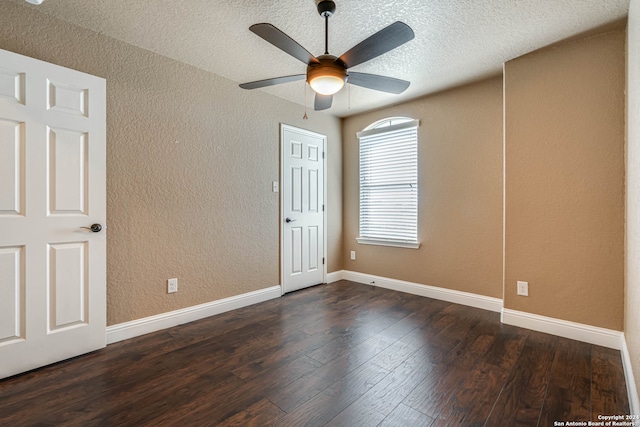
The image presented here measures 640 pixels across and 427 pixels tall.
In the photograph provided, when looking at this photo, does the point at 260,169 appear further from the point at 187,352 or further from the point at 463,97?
the point at 463,97

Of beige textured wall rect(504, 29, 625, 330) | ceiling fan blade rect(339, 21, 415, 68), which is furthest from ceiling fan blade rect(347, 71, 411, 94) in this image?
beige textured wall rect(504, 29, 625, 330)

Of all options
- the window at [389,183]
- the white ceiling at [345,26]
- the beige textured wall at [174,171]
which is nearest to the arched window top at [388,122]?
the window at [389,183]

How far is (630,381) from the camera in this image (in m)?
1.77

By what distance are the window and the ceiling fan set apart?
5.79 feet

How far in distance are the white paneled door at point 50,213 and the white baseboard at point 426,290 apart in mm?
3031

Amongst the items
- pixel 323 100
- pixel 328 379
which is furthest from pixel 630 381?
pixel 323 100

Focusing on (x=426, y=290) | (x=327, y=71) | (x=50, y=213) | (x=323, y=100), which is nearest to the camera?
(x=327, y=71)

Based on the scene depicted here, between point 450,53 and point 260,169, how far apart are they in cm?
225

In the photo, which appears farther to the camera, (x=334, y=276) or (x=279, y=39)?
(x=334, y=276)

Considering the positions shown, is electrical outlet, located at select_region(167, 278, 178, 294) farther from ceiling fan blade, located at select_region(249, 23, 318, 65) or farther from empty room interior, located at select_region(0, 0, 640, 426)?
ceiling fan blade, located at select_region(249, 23, 318, 65)

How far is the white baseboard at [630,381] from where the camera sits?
1.53 m

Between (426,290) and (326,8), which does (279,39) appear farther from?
(426,290)

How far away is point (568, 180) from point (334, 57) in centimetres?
220

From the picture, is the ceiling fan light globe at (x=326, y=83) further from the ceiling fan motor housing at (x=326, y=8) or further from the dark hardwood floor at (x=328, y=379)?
the dark hardwood floor at (x=328, y=379)
